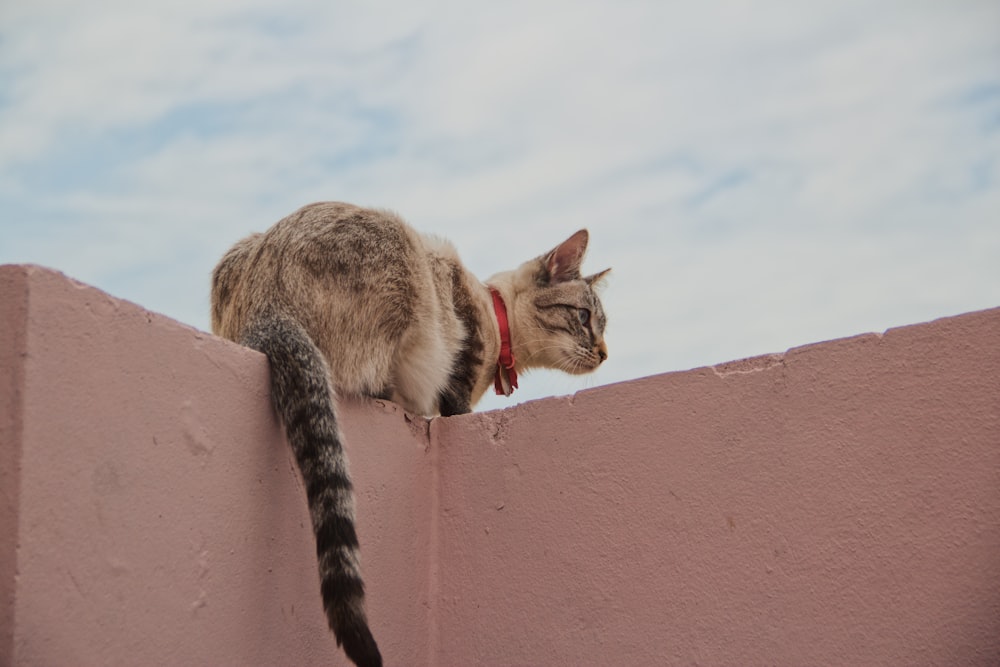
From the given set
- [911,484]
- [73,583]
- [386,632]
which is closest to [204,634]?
[73,583]

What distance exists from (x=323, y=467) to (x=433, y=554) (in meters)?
0.74

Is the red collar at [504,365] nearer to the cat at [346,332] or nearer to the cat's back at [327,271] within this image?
the cat at [346,332]

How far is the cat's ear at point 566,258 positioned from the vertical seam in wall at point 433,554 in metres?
2.33

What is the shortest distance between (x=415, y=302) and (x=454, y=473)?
29.0 inches

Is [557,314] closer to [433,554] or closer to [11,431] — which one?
[433,554]

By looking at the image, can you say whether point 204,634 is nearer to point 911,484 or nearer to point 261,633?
point 261,633

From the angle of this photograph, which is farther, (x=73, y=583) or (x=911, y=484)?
(x=911, y=484)

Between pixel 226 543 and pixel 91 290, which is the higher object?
pixel 91 290

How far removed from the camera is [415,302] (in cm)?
427

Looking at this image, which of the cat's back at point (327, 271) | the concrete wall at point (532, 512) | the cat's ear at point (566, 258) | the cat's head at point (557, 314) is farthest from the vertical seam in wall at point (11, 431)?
the cat's ear at point (566, 258)

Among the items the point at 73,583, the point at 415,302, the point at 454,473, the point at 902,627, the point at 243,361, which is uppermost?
the point at 415,302

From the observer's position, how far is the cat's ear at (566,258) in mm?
6137

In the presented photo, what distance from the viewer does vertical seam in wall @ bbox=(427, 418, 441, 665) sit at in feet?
12.3

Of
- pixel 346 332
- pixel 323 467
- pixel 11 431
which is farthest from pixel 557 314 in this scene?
pixel 11 431
